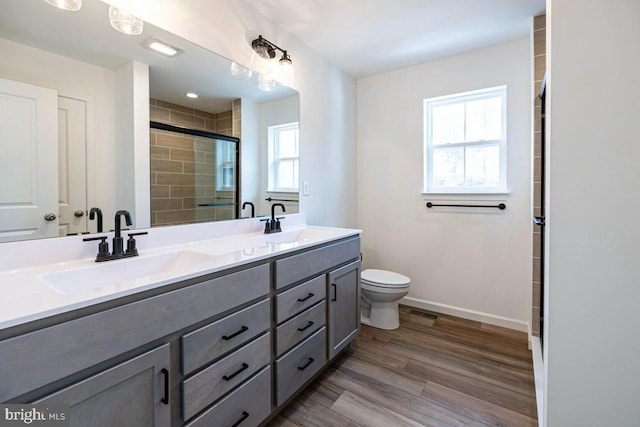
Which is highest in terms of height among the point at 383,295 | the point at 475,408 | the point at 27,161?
the point at 27,161

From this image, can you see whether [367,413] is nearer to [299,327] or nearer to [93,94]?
[299,327]

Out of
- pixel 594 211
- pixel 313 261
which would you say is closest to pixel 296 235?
pixel 313 261

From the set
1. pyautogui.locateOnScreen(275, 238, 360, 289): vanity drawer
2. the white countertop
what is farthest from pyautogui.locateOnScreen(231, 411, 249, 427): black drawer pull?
the white countertop

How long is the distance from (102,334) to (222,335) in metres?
0.41

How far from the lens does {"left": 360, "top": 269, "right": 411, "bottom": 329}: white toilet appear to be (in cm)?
236

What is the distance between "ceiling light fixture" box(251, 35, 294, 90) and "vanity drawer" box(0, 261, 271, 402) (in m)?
1.50

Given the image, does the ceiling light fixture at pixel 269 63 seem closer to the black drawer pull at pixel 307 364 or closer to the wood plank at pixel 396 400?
the black drawer pull at pixel 307 364

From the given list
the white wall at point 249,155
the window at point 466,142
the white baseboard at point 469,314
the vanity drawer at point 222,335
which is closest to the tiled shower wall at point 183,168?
the white wall at point 249,155

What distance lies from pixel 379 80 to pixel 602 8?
2.28m

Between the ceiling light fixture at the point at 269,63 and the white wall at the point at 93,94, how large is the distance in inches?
36.0

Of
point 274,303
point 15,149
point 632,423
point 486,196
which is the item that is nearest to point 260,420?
point 274,303

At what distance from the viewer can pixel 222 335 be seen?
1.12 m

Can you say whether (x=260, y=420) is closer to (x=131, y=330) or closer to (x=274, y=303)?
(x=274, y=303)

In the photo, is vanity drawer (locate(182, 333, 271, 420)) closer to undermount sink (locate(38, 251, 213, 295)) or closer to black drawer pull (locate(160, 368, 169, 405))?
black drawer pull (locate(160, 368, 169, 405))
